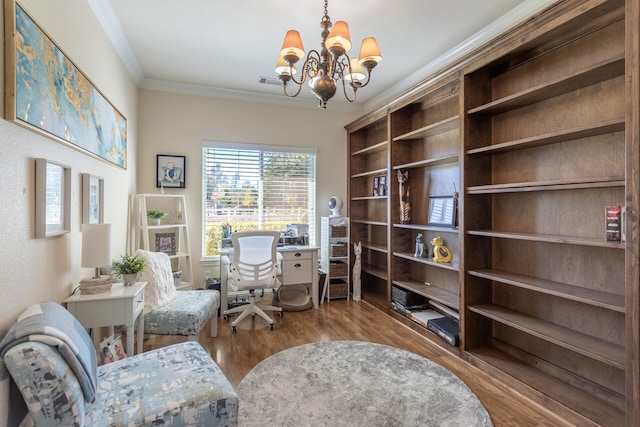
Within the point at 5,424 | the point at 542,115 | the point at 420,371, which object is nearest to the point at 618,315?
the point at 420,371

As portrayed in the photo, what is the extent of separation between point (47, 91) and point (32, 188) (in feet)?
1.64

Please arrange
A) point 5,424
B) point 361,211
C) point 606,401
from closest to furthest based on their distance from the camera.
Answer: point 5,424 → point 606,401 → point 361,211

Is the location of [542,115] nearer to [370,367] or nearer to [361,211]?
[370,367]

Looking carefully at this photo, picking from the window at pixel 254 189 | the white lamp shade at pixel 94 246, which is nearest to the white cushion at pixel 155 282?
the white lamp shade at pixel 94 246

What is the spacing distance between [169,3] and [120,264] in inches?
76.1

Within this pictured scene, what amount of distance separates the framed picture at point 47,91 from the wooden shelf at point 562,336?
118 inches

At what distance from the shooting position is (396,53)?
122 inches

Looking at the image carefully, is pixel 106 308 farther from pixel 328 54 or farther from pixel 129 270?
pixel 328 54

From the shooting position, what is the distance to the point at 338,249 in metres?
4.18

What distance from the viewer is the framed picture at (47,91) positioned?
1306 millimetres

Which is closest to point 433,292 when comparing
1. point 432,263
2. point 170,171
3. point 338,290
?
point 432,263

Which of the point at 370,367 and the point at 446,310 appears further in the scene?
the point at 446,310

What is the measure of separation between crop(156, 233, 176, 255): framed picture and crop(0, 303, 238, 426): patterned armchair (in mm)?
2154

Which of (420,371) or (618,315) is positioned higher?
(618,315)
